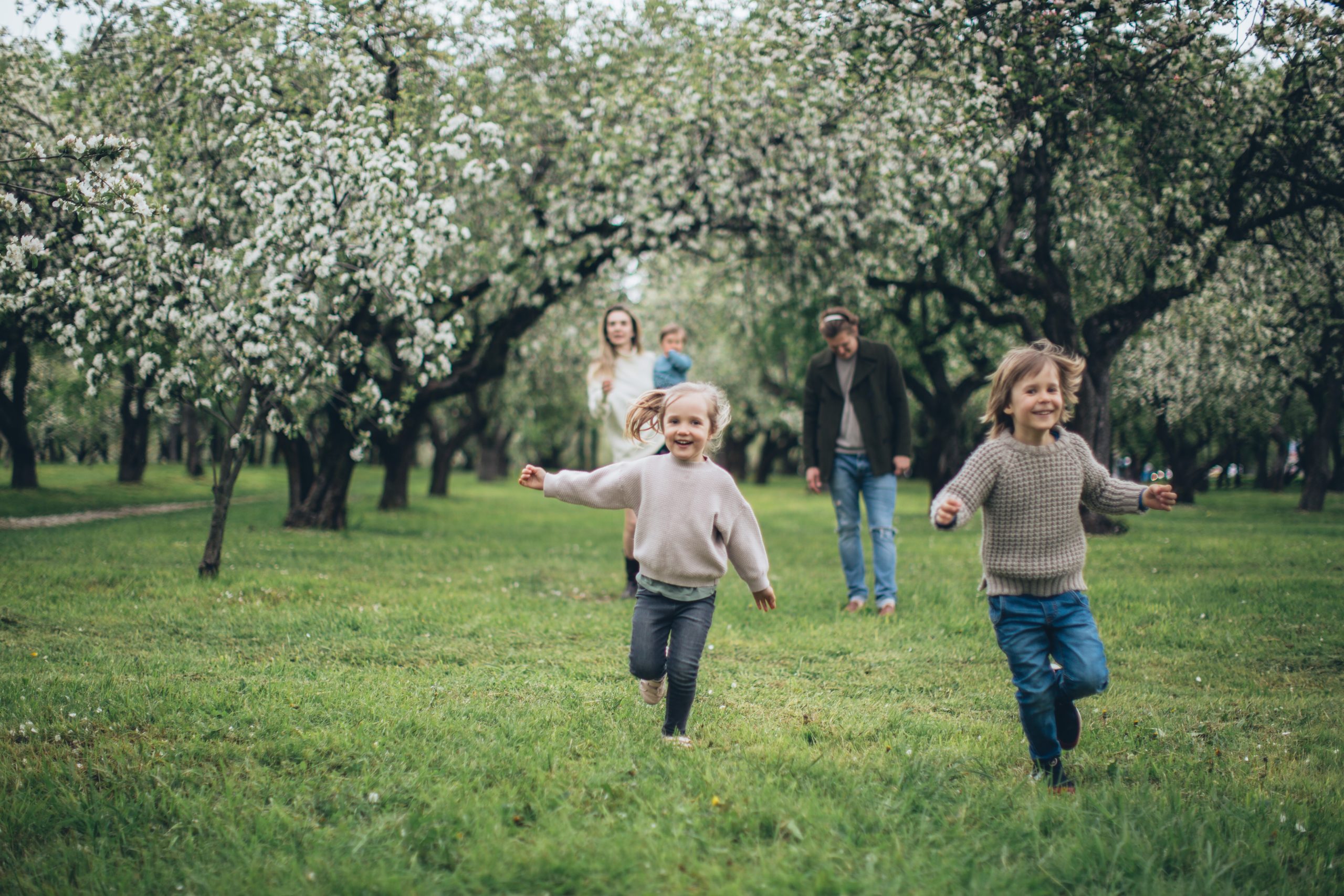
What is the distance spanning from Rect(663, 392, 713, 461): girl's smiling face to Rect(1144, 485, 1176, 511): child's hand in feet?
6.27

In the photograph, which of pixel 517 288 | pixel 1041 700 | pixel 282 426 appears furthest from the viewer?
pixel 517 288

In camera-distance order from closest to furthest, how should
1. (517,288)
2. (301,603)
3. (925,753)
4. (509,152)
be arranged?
(925,753) → (301,603) → (509,152) → (517,288)

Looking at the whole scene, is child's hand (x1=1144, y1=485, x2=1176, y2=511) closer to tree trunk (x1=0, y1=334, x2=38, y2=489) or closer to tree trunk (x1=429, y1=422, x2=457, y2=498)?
tree trunk (x1=0, y1=334, x2=38, y2=489)

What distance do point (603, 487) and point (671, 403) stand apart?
52 centimetres

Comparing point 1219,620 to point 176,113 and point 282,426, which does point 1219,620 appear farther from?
point 176,113

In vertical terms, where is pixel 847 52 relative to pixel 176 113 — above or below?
above

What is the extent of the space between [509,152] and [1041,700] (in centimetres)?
1142

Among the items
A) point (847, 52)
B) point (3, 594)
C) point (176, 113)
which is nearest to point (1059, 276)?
point (847, 52)

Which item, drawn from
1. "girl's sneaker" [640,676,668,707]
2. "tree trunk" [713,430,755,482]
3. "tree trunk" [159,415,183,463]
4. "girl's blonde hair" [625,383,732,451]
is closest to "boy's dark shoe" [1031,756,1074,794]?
"girl's sneaker" [640,676,668,707]

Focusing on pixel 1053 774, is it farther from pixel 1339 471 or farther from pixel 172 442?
pixel 172 442

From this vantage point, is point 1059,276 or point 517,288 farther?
point 517,288

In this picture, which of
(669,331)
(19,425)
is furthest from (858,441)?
(19,425)

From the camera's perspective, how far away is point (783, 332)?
20.9 meters

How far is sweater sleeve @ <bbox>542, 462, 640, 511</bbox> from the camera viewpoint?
4379 mm
